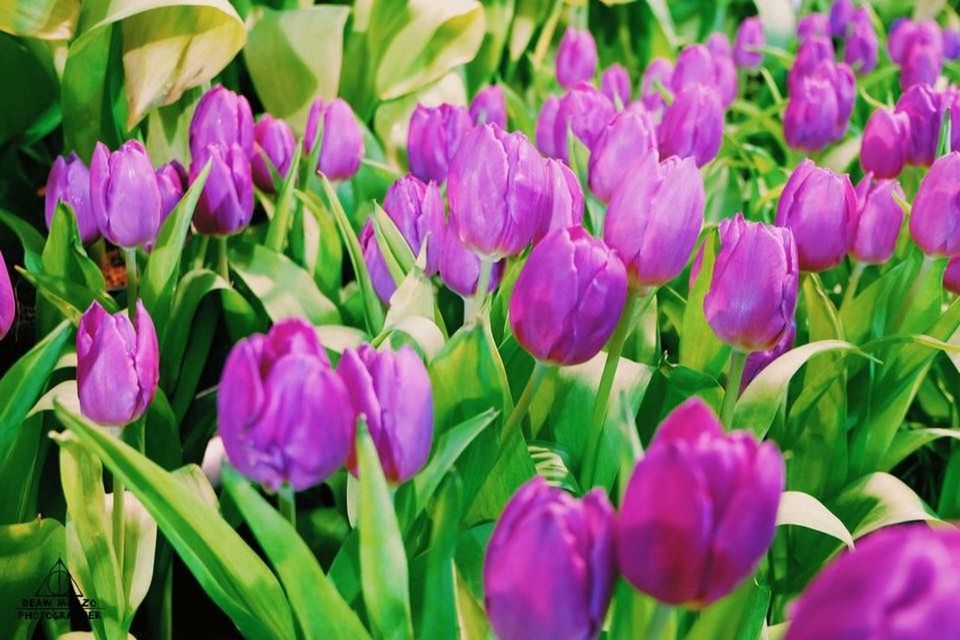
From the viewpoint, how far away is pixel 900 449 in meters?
0.88

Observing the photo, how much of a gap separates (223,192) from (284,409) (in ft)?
1.50

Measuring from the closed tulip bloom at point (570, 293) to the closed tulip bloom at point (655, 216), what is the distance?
88 mm

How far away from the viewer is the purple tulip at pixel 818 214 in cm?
76

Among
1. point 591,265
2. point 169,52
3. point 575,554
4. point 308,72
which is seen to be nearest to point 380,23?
point 308,72

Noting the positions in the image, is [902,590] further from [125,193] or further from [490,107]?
[490,107]

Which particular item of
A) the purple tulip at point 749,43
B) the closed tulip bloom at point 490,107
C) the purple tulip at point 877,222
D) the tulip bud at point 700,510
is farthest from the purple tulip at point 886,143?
the purple tulip at point 749,43

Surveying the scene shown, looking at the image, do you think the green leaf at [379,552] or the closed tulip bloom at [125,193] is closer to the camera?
the green leaf at [379,552]

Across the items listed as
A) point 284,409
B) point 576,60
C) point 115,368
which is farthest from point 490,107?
point 284,409

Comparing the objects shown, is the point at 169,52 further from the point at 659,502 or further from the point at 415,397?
the point at 659,502

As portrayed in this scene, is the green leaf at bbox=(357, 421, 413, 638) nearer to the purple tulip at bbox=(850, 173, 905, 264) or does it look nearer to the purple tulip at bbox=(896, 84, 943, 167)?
the purple tulip at bbox=(850, 173, 905, 264)

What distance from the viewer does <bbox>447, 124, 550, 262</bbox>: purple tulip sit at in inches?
24.9

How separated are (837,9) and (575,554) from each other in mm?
2174

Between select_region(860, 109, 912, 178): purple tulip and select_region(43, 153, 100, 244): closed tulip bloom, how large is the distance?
2.53 feet

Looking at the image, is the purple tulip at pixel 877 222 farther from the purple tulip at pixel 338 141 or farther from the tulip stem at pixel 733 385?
the purple tulip at pixel 338 141
